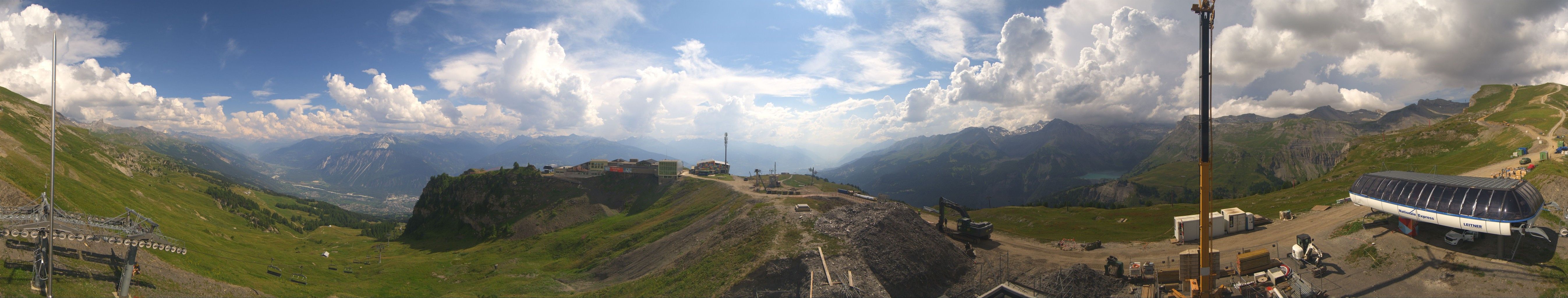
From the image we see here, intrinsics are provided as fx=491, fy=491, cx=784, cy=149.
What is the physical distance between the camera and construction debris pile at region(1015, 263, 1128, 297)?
40250 millimetres

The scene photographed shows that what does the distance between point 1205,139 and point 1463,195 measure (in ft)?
76.4

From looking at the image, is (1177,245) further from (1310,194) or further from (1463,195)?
(1310,194)

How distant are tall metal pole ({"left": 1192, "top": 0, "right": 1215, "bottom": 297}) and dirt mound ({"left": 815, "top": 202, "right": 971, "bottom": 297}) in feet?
59.2

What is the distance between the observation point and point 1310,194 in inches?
3381

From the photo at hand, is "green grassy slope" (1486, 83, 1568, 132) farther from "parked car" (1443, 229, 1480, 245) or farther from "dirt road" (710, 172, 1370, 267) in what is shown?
"parked car" (1443, 229, 1480, 245)

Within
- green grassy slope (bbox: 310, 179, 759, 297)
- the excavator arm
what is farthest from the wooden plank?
the excavator arm

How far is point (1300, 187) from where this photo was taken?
4205 inches

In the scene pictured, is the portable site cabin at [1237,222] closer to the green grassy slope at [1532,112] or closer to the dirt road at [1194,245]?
the dirt road at [1194,245]

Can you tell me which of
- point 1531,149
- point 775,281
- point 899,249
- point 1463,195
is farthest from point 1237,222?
→ point 1531,149

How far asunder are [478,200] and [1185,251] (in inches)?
4697

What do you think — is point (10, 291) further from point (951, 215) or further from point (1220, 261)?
point (951, 215)

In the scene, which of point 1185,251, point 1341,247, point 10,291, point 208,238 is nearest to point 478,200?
point 208,238

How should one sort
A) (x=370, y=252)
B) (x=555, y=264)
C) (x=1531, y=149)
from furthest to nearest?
(x=370, y=252)
(x=1531, y=149)
(x=555, y=264)

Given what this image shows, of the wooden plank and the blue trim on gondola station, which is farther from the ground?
the blue trim on gondola station
